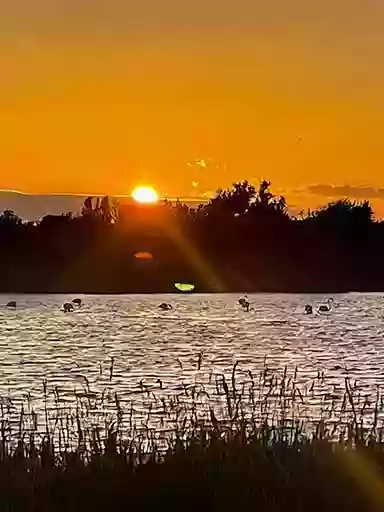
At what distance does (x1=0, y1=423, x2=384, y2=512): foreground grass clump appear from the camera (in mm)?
8195

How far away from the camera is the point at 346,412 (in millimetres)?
11352

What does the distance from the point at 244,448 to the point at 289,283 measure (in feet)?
262

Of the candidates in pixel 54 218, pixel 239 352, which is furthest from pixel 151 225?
pixel 239 352

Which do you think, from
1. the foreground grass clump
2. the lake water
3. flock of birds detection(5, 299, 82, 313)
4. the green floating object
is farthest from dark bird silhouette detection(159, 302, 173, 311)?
the foreground grass clump

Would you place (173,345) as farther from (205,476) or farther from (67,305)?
(67,305)

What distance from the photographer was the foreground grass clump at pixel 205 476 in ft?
26.9

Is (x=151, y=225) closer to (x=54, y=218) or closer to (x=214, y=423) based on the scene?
(x=54, y=218)

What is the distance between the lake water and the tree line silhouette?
61.3ft

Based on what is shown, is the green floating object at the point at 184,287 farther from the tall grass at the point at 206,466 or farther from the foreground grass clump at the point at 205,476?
the foreground grass clump at the point at 205,476

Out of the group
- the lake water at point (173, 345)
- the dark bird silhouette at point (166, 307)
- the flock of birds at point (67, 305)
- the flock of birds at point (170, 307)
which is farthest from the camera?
the dark bird silhouette at point (166, 307)

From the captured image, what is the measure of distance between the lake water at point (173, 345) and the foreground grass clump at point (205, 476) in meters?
1.89

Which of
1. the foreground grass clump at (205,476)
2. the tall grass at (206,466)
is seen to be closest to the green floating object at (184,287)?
the tall grass at (206,466)

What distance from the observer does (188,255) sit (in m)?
87.9

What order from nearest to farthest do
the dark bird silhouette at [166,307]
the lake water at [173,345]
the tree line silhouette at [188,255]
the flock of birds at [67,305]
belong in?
the lake water at [173,345], the flock of birds at [67,305], the dark bird silhouette at [166,307], the tree line silhouette at [188,255]
